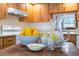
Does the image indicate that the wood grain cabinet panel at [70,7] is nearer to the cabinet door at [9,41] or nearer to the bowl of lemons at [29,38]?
the bowl of lemons at [29,38]

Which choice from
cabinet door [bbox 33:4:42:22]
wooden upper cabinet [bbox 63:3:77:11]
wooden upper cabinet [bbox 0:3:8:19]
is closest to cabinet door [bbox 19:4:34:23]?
cabinet door [bbox 33:4:42:22]

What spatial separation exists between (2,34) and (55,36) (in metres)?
0.50

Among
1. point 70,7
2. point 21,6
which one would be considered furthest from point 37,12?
point 70,7

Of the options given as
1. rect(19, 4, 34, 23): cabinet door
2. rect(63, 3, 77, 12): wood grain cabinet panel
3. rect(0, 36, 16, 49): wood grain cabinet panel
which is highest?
rect(63, 3, 77, 12): wood grain cabinet panel

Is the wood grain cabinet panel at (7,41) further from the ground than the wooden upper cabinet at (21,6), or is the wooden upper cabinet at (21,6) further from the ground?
the wooden upper cabinet at (21,6)

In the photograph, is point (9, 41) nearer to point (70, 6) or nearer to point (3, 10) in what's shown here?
point (3, 10)

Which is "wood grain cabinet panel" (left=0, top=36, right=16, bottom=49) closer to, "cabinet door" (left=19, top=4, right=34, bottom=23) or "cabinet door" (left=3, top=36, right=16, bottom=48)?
"cabinet door" (left=3, top=36, right=16, bottom=48)

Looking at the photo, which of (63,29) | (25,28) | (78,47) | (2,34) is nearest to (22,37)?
(25,28)

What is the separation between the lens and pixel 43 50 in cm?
87

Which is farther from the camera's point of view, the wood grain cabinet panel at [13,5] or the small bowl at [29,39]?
the wood grain cabinet panel at [13,5]

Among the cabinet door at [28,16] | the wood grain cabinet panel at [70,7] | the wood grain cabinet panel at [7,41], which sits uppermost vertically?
the wood grain cabinet panel at [70,7]

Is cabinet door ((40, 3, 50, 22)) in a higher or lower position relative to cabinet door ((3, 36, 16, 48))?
higher

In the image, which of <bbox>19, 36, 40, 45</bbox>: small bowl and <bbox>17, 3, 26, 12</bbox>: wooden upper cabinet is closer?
<bbox>19, 36, 40, 45</bbox>: small bowl

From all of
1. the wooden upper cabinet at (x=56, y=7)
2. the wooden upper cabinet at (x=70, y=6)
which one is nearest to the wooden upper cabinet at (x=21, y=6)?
the wooden upper cabinet at (x=56, y=7)
